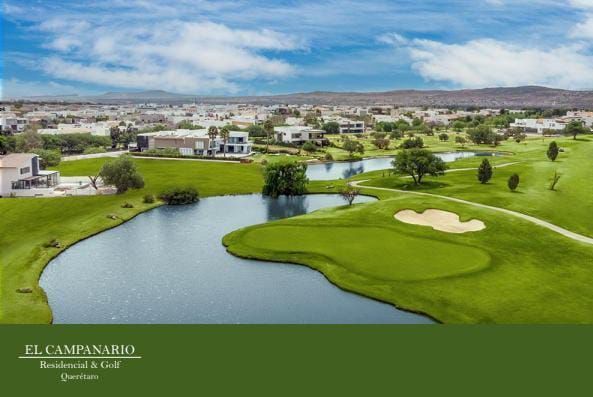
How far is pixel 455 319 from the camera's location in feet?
116

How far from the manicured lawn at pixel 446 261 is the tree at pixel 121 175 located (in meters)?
27.0

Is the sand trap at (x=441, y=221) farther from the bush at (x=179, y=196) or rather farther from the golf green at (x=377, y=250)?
the bush at (x=179, y=196)

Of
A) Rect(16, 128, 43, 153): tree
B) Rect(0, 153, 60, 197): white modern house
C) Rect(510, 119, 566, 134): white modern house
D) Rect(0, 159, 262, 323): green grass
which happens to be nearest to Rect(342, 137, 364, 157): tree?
Rect(0, 159, 262, 323): green grass

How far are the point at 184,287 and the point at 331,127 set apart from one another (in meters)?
150

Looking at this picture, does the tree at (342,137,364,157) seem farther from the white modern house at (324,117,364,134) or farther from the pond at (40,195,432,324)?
the pond at (40,195,432,324)

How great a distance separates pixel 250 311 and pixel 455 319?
12830 mm

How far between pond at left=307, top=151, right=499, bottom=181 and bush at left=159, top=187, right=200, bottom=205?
26.3m

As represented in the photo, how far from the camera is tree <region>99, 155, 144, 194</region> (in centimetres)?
7531

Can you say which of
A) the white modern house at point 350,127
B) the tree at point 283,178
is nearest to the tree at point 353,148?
the tree at point 283,178

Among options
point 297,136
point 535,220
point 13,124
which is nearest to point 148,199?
point 535,220

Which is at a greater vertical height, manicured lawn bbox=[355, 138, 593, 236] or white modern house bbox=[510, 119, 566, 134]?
white modern house bbox=[510, 119, 566, 134]

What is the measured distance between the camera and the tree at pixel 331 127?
186125mm

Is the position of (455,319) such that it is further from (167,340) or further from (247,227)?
(247,227)

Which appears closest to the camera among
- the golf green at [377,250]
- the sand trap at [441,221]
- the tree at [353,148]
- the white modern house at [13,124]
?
the golf green at [377,250]
